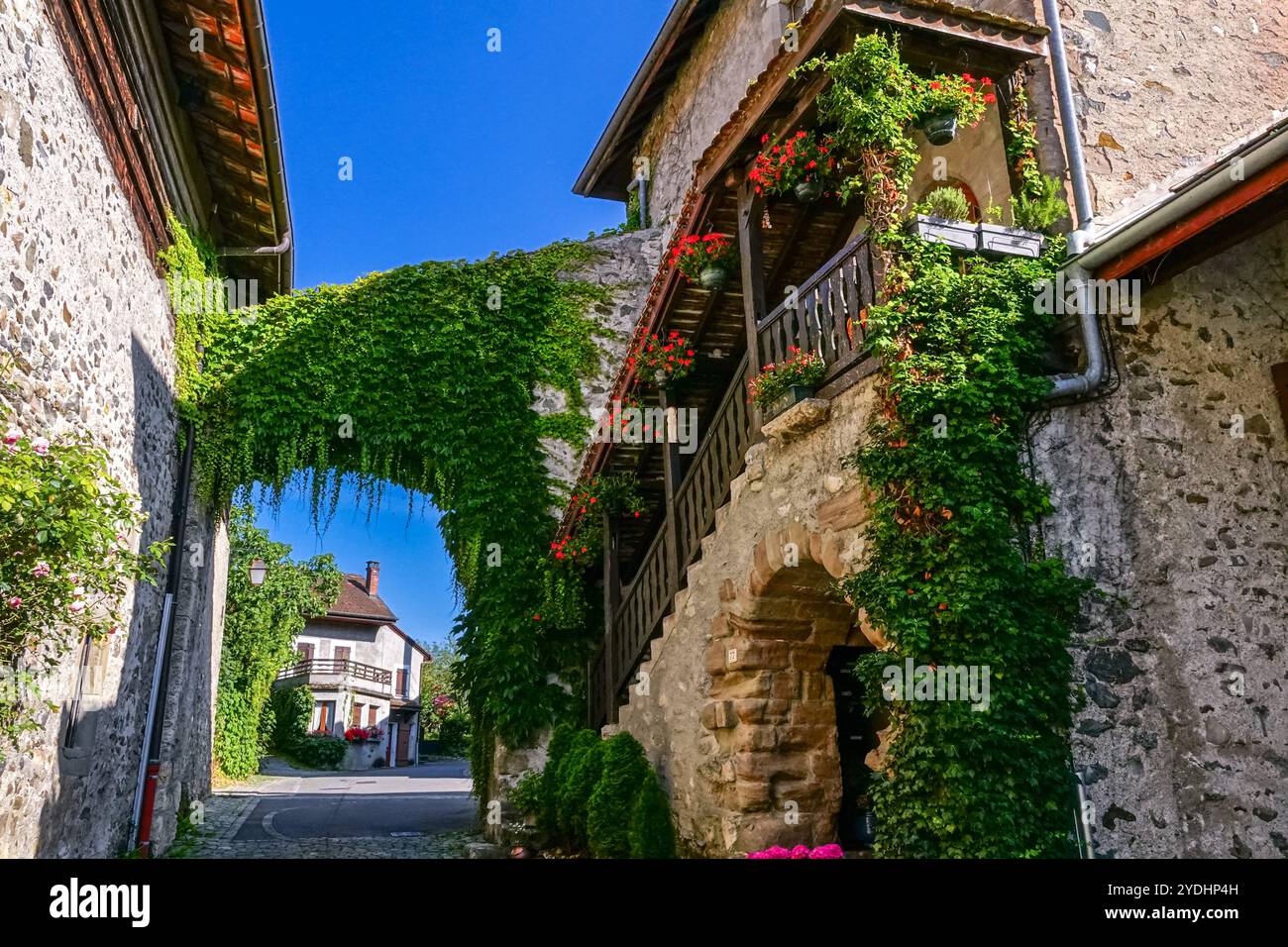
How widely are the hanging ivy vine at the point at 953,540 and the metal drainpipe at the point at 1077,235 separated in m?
0.17

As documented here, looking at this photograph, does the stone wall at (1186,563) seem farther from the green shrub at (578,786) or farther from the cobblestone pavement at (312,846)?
the cobblestone pavement at (312,846)

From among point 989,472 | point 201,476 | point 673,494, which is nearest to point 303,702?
point 201,476

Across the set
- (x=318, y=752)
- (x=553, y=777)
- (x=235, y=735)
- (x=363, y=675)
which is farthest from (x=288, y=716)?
(x=553, y=777)

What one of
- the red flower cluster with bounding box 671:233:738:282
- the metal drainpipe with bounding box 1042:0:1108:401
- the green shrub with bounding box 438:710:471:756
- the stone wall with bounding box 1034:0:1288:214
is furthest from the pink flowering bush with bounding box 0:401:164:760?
the green shrub with bounding box 438:710:471:756

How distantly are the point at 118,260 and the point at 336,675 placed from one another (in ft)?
91.8

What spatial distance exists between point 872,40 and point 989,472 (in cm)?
272

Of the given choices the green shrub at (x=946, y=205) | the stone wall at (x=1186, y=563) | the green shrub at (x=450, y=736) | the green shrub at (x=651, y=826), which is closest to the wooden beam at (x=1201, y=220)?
the stone wall at (x=1186, y=563)

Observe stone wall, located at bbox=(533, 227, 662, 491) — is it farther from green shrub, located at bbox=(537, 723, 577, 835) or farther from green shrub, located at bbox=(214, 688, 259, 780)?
green shrub, located at bbox=(214, 688, 259, 780)

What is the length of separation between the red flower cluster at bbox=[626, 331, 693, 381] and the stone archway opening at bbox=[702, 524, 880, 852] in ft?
7.24

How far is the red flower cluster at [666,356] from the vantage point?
809cm

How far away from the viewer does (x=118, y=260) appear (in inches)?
291

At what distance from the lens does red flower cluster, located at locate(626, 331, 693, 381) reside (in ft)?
26.5

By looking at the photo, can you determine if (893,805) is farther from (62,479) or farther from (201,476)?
(201,476)
